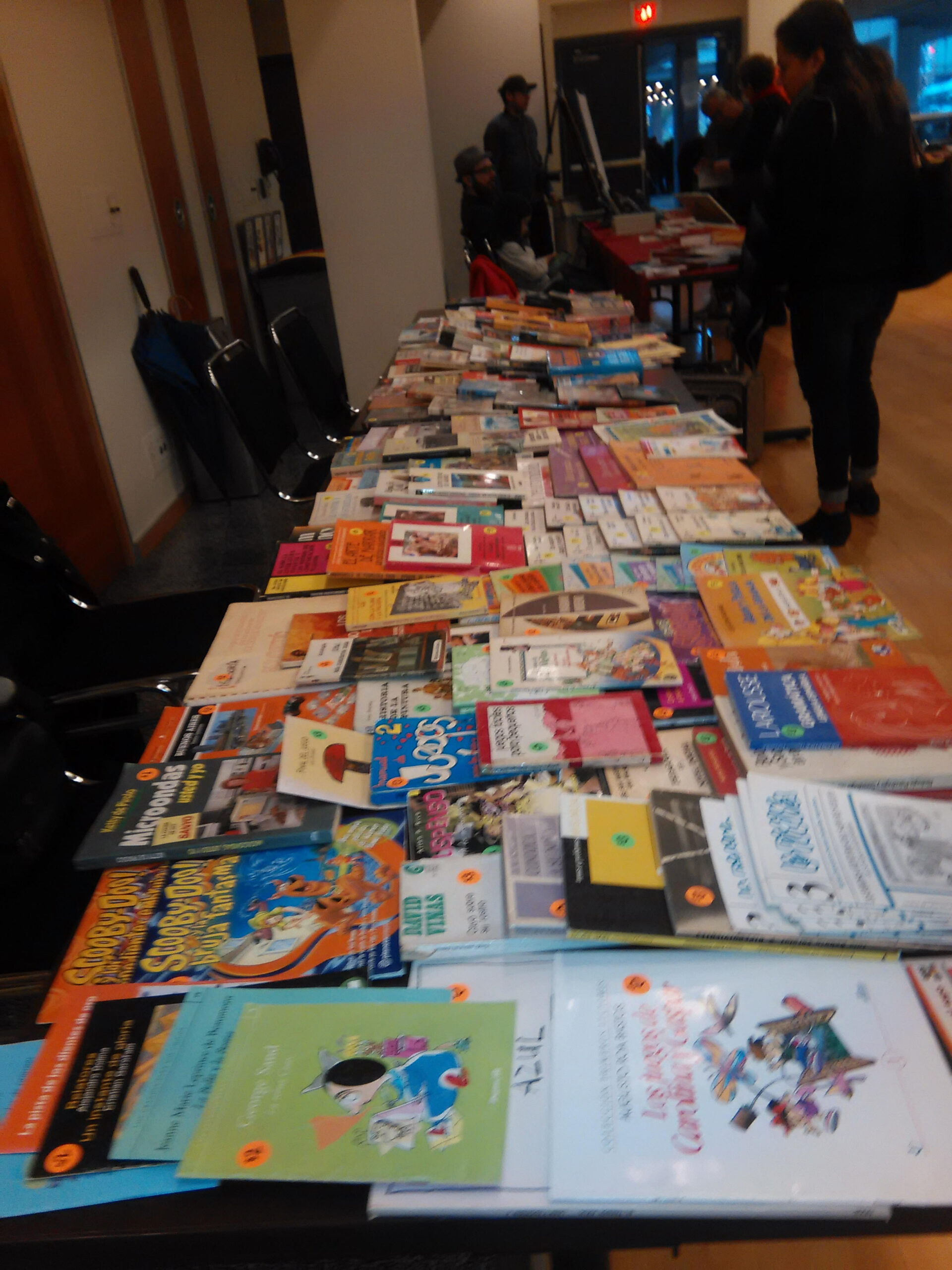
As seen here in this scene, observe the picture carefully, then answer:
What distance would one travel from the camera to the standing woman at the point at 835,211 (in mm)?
2354

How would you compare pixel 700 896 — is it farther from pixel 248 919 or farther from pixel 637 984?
pixel 248 919

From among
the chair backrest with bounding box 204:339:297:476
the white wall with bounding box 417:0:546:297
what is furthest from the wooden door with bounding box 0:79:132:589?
the white wall with bounding box 417:0:546:297

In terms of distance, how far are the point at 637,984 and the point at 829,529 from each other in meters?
2.54

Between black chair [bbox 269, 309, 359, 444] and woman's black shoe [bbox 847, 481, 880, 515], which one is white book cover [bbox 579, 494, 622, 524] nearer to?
black chair [bbox 269, 309, 359, 444]

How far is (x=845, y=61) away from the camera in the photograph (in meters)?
2.34

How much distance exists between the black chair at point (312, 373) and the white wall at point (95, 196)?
88 centimetres

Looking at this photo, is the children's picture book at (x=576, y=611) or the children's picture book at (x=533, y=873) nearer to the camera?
the children's picture book at (x=533, y=873)

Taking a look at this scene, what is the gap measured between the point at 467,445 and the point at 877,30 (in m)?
9.14

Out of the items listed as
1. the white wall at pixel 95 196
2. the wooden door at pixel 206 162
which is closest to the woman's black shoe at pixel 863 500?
the white wall at pixel 95 196

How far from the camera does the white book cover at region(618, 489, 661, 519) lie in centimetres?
164

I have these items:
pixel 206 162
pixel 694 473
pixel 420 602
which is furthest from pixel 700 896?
pixel 206 162

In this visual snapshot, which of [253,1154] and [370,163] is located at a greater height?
[370,163]

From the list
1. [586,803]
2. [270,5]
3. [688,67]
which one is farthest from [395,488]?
[688,67]

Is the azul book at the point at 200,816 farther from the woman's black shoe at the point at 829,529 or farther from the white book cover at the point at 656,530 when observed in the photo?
the woman's black shoe at the point at 829,529
